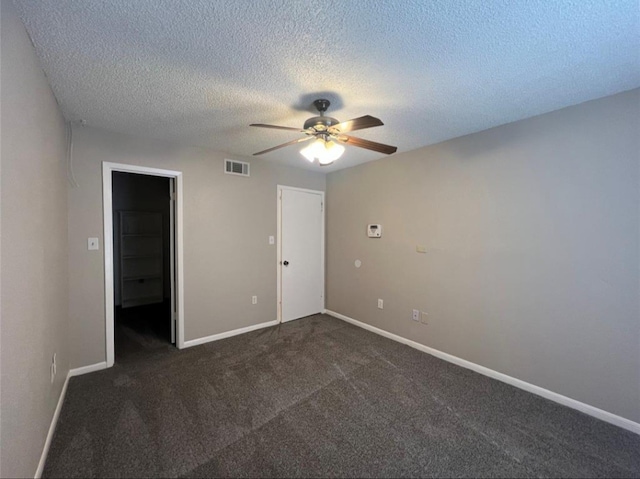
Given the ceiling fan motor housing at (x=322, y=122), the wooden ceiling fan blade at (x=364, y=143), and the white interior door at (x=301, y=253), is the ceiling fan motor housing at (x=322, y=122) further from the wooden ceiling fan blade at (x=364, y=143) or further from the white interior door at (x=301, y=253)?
the white interior door at (x=301, y=253)

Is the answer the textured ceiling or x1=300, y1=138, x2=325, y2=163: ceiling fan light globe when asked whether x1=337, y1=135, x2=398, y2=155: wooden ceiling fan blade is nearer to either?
x1=300, y1=138, x2=325, y2=163: ceiling fan light globe

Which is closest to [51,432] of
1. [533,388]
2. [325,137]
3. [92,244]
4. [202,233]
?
[92,244]

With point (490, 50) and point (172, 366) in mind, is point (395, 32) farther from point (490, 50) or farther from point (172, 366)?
point (172, 366)

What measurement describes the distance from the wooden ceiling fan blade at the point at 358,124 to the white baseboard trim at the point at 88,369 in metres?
3.09

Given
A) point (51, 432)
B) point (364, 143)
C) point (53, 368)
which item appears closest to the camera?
point (51, 432)

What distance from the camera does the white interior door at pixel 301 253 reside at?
3.92 m

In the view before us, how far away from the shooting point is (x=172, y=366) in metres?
2.65

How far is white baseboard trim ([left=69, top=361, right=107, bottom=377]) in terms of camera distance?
2.47 metres

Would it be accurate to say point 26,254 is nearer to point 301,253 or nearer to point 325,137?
point 325,137

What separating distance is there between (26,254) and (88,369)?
6.08 ft

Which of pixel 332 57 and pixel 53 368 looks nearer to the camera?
pixel 332 57

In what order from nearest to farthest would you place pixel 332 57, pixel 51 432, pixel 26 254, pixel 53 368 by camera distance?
pixel 26 254, pixel 332 57, pixel 51 432, pixel 53 368

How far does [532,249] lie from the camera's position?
229 centimetres

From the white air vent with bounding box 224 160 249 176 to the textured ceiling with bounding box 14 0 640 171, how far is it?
94 centimetres
